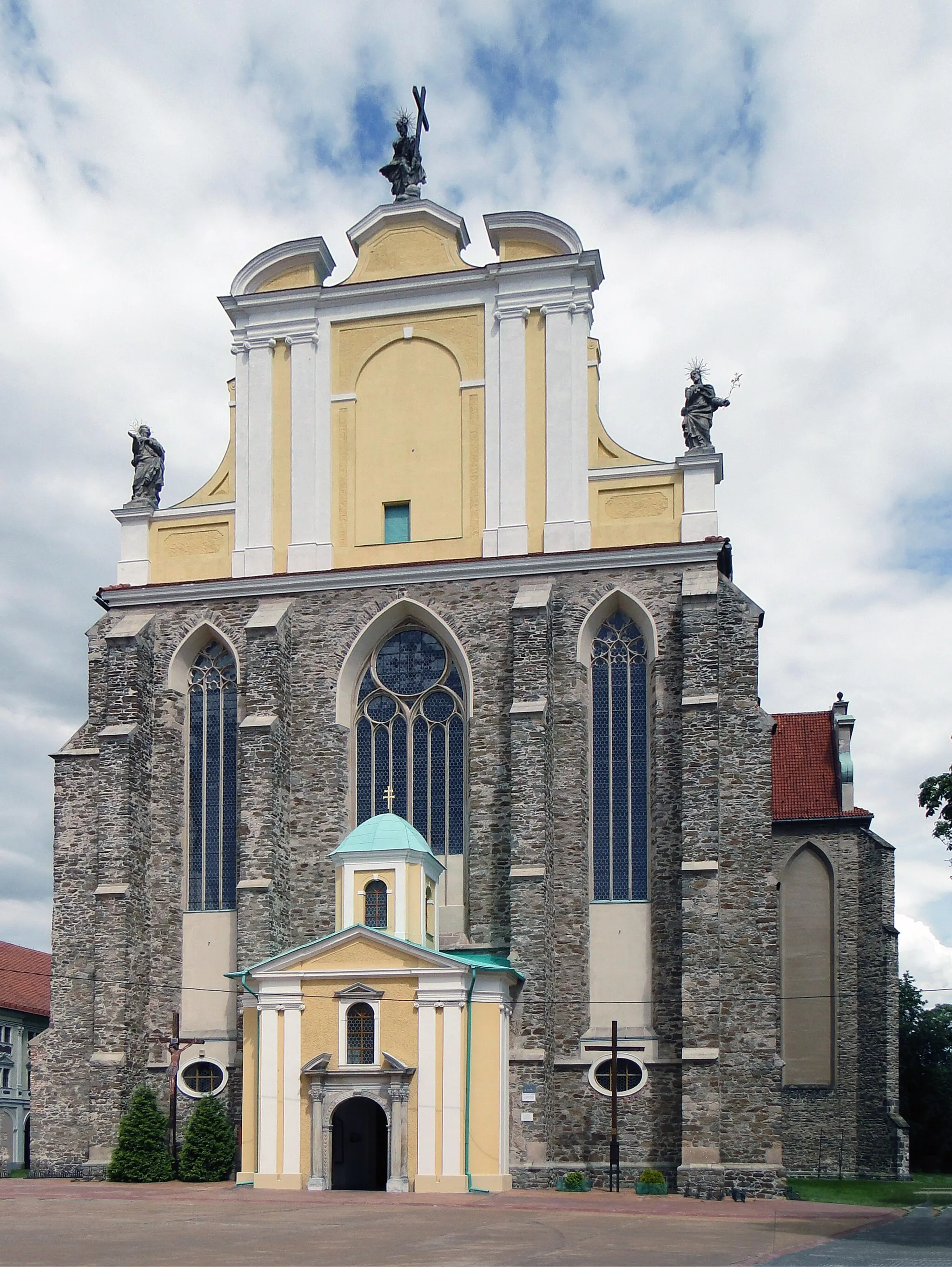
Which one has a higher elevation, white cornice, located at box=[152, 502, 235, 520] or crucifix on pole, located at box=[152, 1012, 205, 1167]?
white cornice, located at box=[152, 502, 235, 520]

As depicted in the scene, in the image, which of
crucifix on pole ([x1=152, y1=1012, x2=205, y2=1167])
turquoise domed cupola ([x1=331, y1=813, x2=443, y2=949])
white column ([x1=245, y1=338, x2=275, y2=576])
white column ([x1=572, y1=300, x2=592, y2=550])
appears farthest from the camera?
white column ([x1=245, y1=338, x2=275, y2=576])

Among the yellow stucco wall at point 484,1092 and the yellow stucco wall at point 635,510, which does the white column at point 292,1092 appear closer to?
the yellow stucco wall at point 484,1092

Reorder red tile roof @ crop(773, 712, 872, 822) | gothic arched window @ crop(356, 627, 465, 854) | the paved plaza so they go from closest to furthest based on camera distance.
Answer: the paved plaza < gothic arched window @ crop(356, 627, 465, 854) < red tile roof @ crop(773, 712, 872, 822)

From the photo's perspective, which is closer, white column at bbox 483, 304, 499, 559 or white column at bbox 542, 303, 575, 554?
white column at bbox 542, 303, 575, 554

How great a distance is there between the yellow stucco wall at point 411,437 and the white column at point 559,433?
165 centimetres

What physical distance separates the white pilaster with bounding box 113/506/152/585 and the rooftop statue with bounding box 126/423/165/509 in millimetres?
370

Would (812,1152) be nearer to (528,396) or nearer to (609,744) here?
(609,744)

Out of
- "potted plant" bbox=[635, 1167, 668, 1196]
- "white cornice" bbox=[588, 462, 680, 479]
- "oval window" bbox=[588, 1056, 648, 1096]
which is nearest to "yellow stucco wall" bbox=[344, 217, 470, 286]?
"white cornice" bbox=[588, 462, 680, 479]

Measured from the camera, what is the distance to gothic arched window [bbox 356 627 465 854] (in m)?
37.1

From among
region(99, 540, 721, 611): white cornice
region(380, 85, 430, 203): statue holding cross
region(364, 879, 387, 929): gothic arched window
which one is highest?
region(380, 85, 430, 203): statue holding cross

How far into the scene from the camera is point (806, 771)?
1949 inches

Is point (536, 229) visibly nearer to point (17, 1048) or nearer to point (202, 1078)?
point (202, 1078)

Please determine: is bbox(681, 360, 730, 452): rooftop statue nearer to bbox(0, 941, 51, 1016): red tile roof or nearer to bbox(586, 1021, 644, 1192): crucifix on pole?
bbox(586, 1021, 644, 1192): crucifix on pole

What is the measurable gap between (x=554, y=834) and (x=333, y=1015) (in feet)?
21.0
